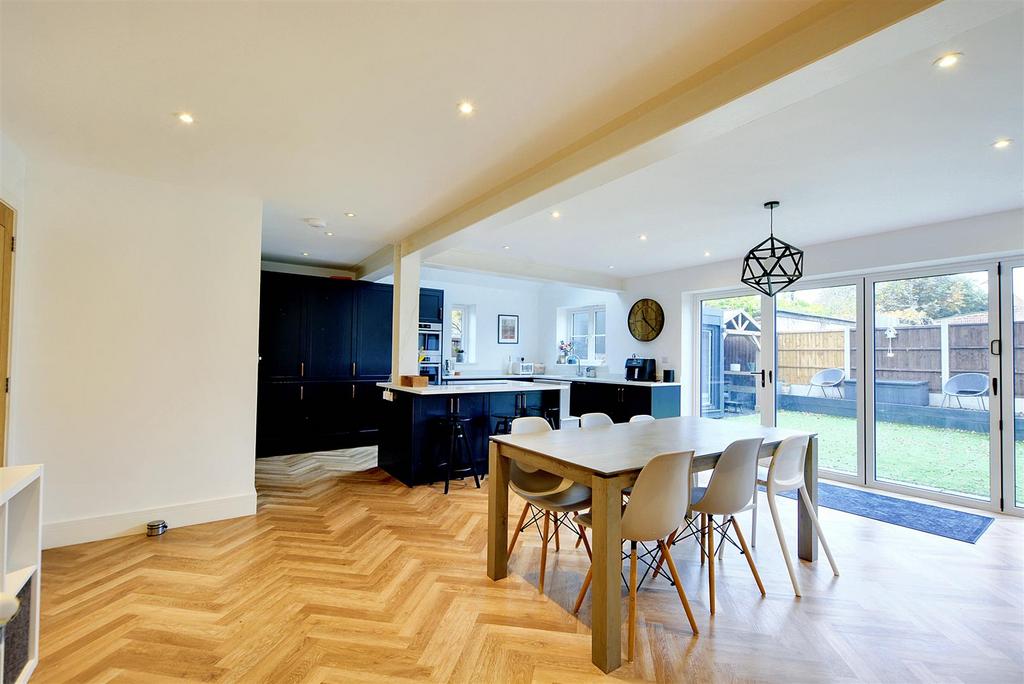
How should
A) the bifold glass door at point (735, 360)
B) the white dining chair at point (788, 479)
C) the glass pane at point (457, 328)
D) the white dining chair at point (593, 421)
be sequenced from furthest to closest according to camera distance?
1. the glass pane at point (457, 328)
2. the bifold glass door at point (735, 360)
3. the white dining chair at point (593, 421)
4. the white dining chair at point (788, 479)

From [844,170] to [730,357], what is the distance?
347 centimetres

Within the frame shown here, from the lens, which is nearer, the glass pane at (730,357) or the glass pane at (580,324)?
the glass pane at (730,357)

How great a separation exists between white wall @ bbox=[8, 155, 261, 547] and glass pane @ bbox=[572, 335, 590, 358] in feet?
19.2

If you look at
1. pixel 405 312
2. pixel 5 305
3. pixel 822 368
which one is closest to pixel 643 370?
pixel 822 368

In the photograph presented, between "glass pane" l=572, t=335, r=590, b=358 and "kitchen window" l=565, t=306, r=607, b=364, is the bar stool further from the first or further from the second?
"glass pane" l=572, t=335, r=590, b=358

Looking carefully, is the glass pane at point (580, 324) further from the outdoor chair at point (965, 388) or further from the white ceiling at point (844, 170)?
the outdoor chair at point (965, 388)

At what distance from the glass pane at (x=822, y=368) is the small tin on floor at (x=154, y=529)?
617 centimetres

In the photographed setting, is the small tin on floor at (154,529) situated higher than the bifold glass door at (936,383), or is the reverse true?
the bifold glass door at (936,383)

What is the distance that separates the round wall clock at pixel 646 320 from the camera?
6.71 meters

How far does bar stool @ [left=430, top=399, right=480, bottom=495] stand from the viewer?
432 centimetres

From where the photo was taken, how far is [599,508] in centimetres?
195

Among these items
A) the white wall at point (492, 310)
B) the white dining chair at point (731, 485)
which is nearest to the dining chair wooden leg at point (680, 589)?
the white dining chair at point (731, 485)

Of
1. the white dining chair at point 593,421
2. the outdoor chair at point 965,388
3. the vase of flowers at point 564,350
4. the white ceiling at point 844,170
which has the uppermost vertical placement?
the white ceiling at point 844,170

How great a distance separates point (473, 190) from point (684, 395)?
4.52 m
